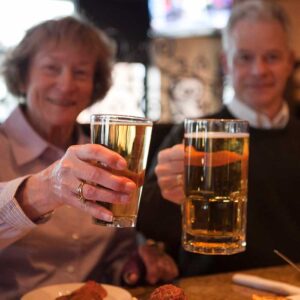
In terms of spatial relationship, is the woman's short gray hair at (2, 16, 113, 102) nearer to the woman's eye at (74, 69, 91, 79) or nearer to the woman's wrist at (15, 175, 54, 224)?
the woman's eye at (74, 69, 91, 79)

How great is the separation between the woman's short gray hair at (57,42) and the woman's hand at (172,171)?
0.63 m

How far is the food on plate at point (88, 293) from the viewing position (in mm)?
1070

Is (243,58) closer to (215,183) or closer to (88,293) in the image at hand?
(215,183)

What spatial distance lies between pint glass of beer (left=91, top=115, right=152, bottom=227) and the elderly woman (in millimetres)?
475

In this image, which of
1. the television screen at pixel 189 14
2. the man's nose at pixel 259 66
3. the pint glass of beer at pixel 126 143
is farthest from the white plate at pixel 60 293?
the television screen at pixel 189 14

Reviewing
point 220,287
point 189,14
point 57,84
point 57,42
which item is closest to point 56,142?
point 57,84

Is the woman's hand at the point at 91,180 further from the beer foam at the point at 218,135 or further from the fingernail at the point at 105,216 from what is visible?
the beer foam at the point at 218,135

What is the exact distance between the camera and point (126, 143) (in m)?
0.93

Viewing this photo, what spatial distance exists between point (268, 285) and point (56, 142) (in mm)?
879

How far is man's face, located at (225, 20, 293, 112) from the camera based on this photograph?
1.95m

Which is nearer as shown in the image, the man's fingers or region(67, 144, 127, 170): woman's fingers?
region(67, 144, 127, 170): woman's fingers

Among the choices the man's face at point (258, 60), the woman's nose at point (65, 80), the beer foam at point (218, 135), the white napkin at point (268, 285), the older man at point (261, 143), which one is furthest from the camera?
the man's face at point (258, 60)

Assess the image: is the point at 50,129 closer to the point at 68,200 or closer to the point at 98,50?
the point at 98,50

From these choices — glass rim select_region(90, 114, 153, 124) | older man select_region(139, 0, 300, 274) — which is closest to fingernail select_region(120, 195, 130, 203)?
glass rim select_region(90, 114, 153, 124)
